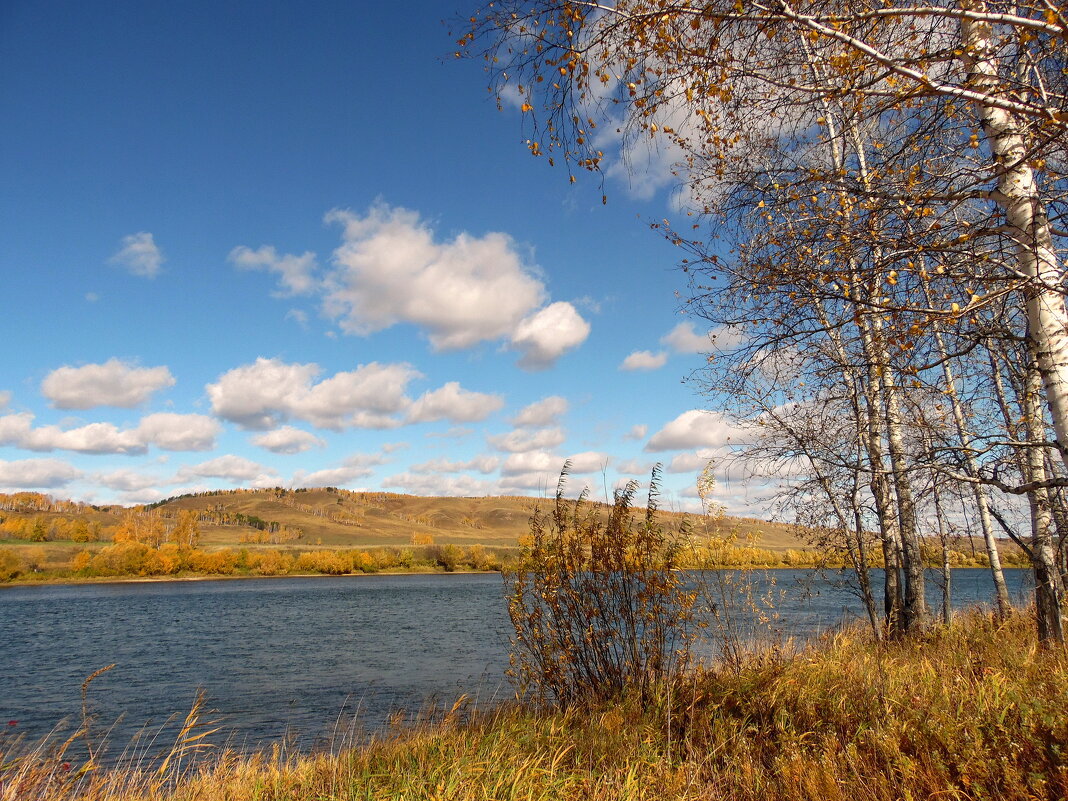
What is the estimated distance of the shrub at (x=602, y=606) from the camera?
6.94 metres

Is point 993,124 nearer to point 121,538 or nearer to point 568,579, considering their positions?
point 568,579

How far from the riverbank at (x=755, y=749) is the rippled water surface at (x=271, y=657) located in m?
2.12

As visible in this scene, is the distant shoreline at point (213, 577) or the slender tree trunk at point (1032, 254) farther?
the distant shoreline at point (213, 577)

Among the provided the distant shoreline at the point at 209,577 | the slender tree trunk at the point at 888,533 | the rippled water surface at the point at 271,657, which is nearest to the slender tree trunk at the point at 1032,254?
the rippled water surface at the point at 271,657

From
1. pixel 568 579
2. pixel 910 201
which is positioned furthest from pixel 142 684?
pixel 910 201

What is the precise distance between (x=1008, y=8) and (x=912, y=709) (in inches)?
199

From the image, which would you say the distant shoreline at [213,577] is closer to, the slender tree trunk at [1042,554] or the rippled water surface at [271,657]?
the rippled water surface at [271,657]

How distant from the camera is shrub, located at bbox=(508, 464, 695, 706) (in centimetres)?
694

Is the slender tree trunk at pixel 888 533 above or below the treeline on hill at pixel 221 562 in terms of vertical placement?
above

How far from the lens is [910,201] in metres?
4.32

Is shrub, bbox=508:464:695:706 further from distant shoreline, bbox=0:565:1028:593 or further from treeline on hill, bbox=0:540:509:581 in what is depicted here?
treeline on hill, bbox=0:540:509:581

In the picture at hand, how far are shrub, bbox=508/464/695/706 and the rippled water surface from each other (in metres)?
1.71

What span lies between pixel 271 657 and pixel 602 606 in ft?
83.0

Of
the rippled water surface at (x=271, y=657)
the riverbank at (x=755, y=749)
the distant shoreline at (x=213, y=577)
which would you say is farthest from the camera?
the distant shoreline at (x=213, y=577)
